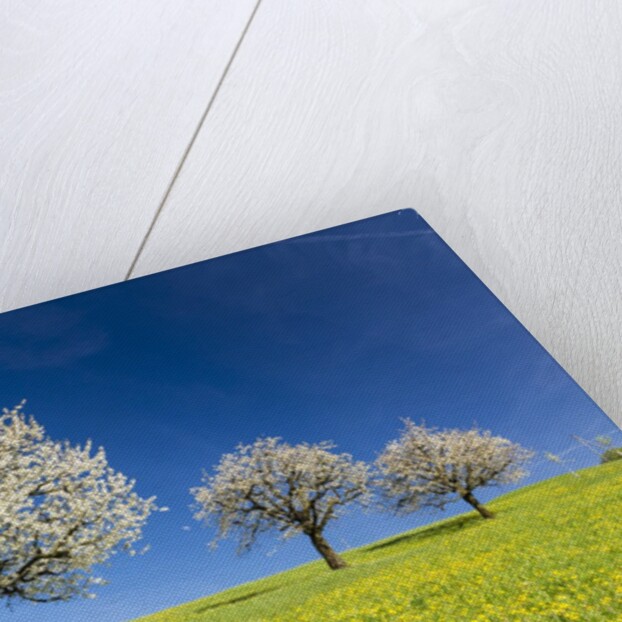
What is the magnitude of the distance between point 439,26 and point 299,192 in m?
0.94

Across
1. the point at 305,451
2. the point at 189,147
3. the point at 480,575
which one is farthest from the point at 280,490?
the point at 189,147

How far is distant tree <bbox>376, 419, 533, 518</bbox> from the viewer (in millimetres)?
1914

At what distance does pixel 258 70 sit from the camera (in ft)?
9.54

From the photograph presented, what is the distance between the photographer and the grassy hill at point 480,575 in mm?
1543

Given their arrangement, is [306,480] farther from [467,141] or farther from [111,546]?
[467,141]

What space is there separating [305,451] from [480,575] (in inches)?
21.4

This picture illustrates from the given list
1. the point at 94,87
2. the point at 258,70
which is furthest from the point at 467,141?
the point at 94,87

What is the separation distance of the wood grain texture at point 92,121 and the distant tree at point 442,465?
104 cm

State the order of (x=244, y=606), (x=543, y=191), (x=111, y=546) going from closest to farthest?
(x=244, y=606), (x=111, y=546), (x=543, y=191)

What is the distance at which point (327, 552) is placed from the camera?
71.4 inches

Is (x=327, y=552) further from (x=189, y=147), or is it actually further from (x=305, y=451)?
(x=189, y=147)

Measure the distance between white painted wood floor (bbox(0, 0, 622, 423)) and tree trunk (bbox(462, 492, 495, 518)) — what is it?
493 mm

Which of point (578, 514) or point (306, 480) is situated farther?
point (306, 480)

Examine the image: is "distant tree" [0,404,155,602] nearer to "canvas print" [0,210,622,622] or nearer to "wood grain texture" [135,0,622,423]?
"canvas print" [0,210,622,622]
